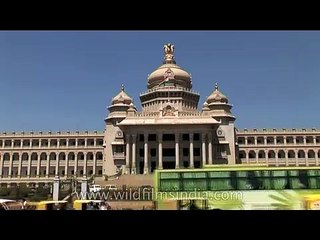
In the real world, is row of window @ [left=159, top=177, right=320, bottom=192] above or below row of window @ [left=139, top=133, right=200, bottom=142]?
below

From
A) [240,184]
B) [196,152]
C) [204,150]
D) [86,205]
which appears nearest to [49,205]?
[86,205]

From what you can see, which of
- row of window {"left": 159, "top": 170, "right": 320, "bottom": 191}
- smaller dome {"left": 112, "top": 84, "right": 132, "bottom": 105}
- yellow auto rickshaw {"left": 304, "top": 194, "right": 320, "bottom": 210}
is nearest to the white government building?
smaller dome {"left": 112, "top": 84, "right": 132, "bottom": 105}

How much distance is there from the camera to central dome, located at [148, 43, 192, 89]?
55812 mm

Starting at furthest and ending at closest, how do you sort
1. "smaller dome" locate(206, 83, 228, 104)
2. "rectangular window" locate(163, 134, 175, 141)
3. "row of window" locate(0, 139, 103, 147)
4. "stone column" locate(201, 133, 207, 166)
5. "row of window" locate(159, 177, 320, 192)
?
1. "row of window" locate(0, 139, 103, 147)
2. "smaller dome" locate(206, 83, 228, 104)
3. "rectangular window" locate(163, 134, 175, 141)
4. "stone column" locate(201, 133, 207, 166)
5. "row of window" locate(159, 177, 320, 192)

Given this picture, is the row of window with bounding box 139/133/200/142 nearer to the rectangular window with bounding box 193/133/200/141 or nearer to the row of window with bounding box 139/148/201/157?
the rectangular window with bounding box 193/133/200/141

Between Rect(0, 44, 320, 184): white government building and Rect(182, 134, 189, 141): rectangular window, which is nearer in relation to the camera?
Rect(0, 44, 320, 184): white government building

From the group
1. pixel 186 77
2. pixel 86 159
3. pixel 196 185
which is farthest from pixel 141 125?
pixel 196 185

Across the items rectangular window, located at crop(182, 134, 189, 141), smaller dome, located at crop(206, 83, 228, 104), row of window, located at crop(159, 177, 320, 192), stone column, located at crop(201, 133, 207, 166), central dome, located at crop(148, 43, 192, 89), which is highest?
central dome, located at crop(148, 43, 192, 89)

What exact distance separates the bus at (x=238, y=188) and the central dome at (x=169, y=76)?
33.5m

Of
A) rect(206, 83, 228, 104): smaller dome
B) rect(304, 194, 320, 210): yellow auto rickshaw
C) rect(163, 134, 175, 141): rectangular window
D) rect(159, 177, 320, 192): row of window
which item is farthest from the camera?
rect(206, 83, 228, 104): smaller dome

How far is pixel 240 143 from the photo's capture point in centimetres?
6462
